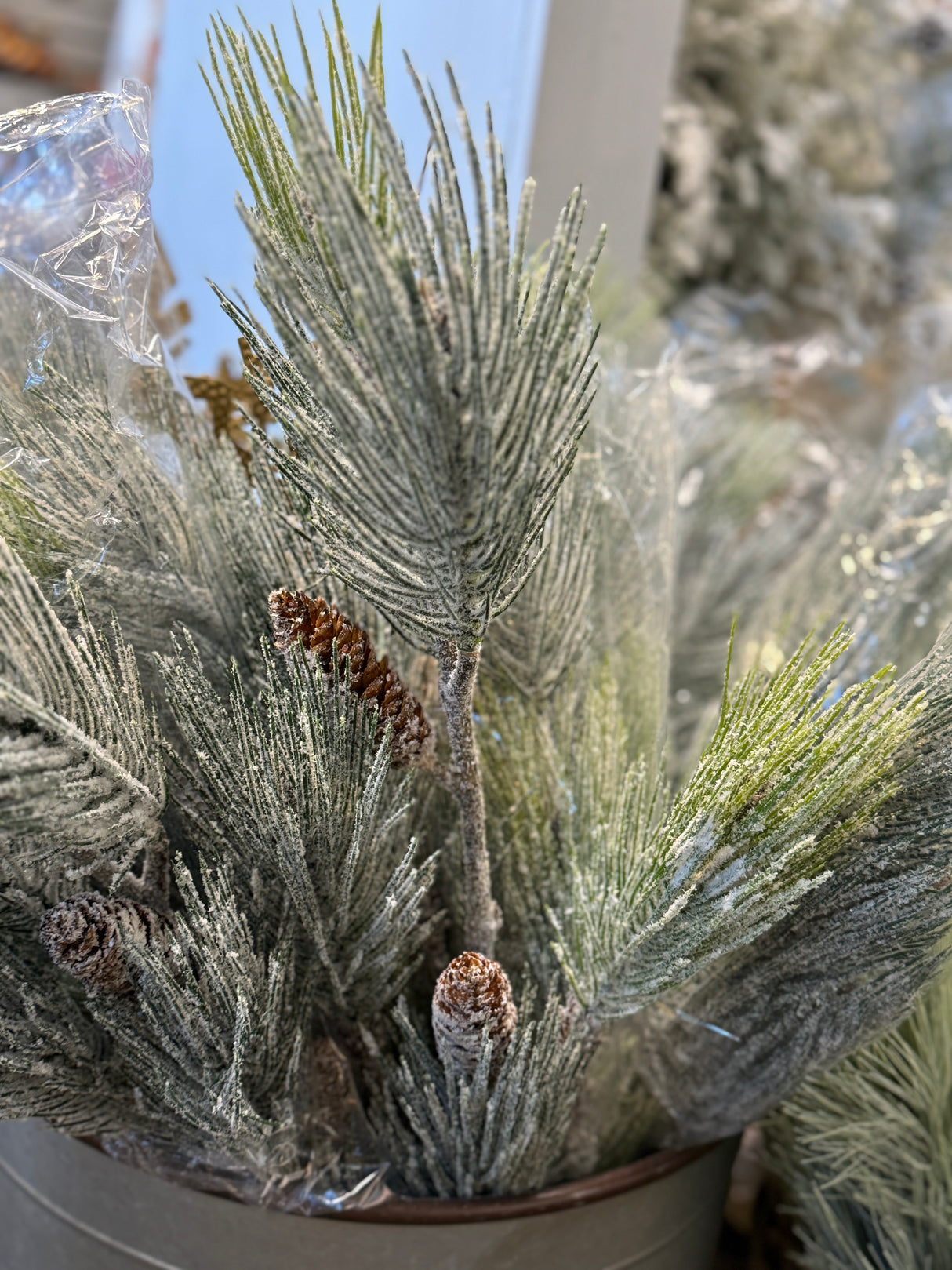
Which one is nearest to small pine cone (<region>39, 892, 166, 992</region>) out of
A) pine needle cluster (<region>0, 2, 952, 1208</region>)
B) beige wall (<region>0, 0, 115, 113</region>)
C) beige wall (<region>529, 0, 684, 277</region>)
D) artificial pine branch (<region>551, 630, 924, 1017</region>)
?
pine needle cluster (<region>0, 2, 952, 1208</region>)

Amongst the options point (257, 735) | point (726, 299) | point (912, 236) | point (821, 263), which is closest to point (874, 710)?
point (257, 735)

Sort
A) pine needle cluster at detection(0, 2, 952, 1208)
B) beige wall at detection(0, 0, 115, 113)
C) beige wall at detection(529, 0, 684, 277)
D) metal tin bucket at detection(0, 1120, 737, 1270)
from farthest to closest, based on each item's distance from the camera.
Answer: beige wall at detection(0, 0, 115, 113) → beige wall at detection(529, 0, 684, 277) → metal tin bucket at detection(0, 1120, 737, 1270) → pine needle cluster at detection(0, 2, 952, 1208)

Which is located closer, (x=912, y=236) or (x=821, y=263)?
(x=821, y=263)

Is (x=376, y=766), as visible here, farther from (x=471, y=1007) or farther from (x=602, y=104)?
(x=602, y=104)

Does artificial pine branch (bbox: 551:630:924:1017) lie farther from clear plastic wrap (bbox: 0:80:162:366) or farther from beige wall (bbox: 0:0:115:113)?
beige wall (bbox: 0:0:115:113)

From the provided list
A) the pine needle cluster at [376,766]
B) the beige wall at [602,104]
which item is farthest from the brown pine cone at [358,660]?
the beige wall at [602,104]

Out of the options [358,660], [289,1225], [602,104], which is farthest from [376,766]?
[602,104]

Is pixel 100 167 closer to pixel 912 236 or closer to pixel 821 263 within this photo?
pixel 821 263
